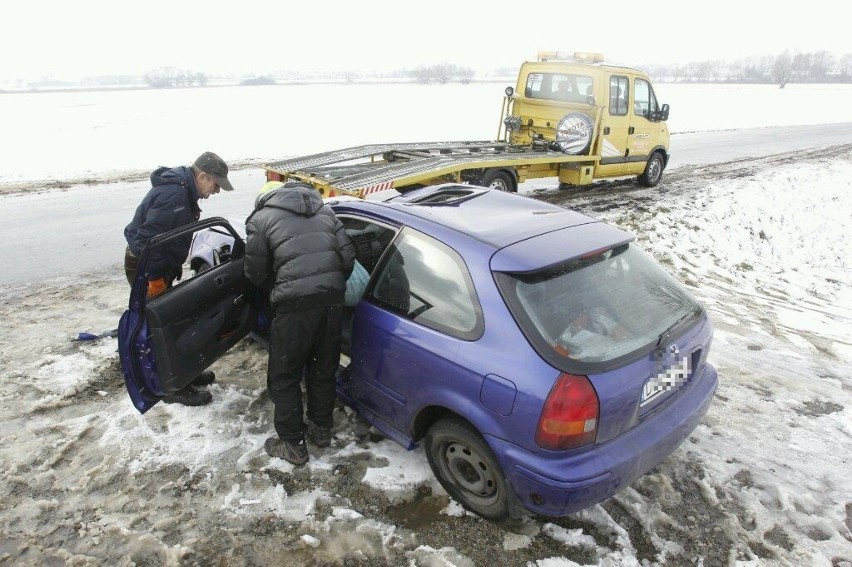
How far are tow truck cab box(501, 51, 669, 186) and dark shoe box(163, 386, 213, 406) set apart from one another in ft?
25.6

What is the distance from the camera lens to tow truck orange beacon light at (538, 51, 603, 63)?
10.5 meters

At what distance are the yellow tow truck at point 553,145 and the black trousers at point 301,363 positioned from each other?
4.50 meters

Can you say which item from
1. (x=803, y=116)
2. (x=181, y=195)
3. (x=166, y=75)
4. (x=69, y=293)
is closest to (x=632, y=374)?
(x=181, y=195)

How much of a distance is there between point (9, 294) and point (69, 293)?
0.57 m

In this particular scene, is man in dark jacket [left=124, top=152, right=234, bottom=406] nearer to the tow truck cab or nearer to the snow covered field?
the snow covered field

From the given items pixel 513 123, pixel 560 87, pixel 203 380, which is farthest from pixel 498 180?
pixel 203 380

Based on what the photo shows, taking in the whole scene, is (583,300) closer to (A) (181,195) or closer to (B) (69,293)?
(A) (181,195)

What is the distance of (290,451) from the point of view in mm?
3367

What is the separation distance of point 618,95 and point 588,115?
2.67ft

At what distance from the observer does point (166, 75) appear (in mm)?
85062

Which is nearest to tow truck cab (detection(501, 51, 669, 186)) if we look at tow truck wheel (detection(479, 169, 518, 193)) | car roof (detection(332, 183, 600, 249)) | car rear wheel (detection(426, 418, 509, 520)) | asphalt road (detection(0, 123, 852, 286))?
asphalt road (detection(0, 123, 852, 286))

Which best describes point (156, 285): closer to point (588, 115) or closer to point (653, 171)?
point (588, 115)

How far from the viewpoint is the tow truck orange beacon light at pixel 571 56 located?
10508 mm

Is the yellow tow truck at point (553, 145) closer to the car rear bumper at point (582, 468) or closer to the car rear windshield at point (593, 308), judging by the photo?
the car rear windshield at point (593, 308)
